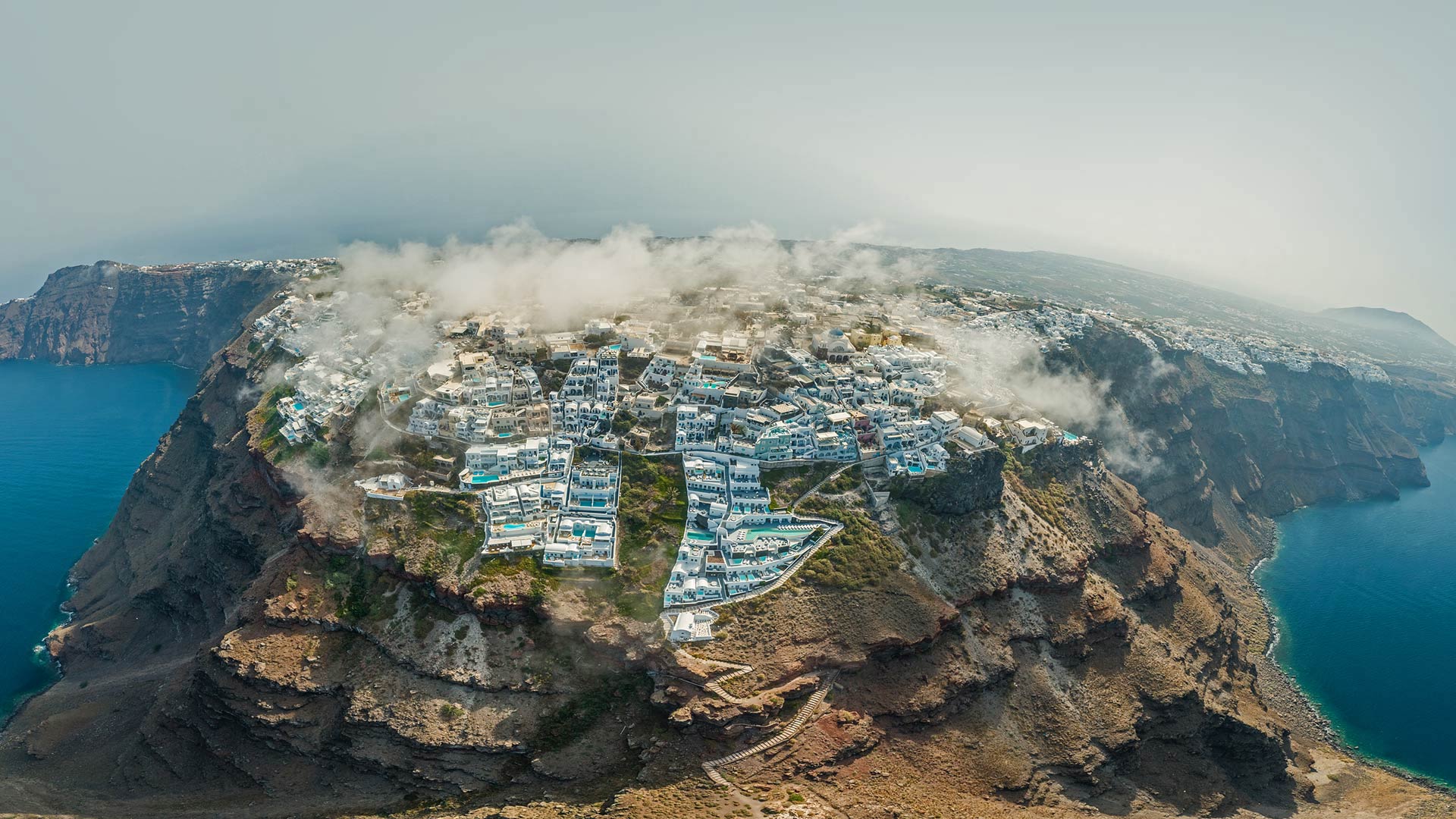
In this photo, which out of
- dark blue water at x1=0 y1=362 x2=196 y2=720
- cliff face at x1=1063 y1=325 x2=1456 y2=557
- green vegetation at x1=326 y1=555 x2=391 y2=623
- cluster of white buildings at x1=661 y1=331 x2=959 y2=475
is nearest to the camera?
green vegetation at x1=326 y1=555 x2=391 y2=623

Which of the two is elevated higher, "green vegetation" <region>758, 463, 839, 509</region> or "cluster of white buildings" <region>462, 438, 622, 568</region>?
"green vegetation" <region>758, 463, 839, 509</region>

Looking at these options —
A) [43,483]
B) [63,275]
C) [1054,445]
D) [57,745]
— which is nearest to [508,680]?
[57,745]

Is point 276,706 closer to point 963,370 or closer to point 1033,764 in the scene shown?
point 1033,764

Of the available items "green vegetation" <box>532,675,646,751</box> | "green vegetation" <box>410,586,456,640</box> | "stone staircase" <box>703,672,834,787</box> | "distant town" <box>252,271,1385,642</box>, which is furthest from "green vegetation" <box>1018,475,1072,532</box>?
"green vegetation" <box>410,586,456,640</box>

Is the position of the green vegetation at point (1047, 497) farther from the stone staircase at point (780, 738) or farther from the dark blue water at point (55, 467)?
the dark blue water at point (55, 467)

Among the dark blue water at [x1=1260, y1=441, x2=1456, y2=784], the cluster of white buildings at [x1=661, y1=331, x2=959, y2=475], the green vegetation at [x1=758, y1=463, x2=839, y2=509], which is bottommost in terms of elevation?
the dark blue water at [x1=1260, y1=441, x2=1456, y2=784]

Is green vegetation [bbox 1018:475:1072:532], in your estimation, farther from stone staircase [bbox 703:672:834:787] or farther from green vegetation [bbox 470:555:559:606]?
green vegetation [bbox 470:555:559:606]
